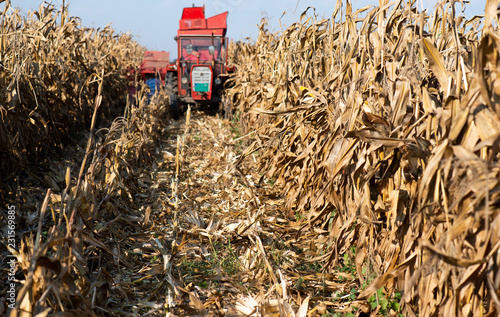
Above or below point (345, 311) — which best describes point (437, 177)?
above

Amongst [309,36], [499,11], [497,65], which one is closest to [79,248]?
[497,65]

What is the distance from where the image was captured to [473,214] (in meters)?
1.63

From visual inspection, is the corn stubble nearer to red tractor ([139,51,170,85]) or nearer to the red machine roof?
red tractor ([139,51,170,85])

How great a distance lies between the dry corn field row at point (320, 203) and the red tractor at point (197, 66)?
15.7ft

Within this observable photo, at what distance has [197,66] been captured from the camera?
9805 millimetres

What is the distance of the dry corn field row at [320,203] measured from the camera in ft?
5.48

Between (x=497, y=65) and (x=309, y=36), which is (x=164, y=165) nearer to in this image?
(x=309, y=36)

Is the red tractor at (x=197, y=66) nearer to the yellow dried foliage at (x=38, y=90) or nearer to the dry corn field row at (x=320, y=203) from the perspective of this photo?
the yellow dried foliage at (x=38, y=90)

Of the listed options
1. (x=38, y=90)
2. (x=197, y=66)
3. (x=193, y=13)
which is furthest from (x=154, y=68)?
(x=38, y=90)

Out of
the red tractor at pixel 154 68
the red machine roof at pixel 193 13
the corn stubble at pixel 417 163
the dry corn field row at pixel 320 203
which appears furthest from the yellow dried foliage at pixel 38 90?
the red machine roof at pixel 193 13

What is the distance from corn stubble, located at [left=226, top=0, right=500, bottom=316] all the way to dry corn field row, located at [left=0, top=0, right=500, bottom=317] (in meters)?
0.01

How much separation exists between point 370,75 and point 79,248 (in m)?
2.03

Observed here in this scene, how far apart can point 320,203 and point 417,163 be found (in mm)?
1125

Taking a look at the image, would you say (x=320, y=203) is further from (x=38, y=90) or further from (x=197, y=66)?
(x=197, y=66)
